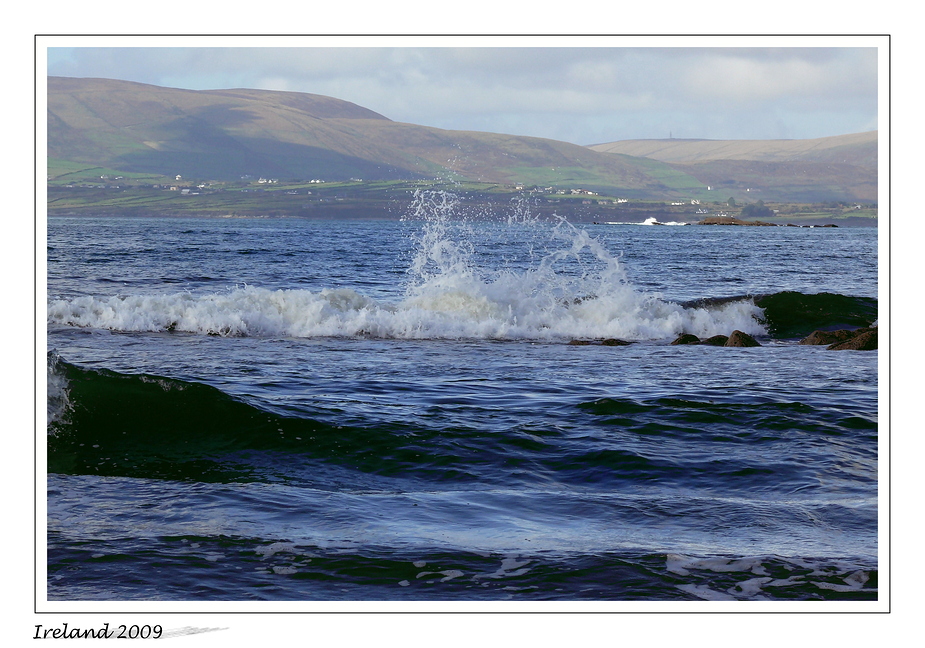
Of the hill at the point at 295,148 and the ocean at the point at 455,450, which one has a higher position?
the hill at the point at 295,148

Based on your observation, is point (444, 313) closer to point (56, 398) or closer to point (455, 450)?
point (56, 398)

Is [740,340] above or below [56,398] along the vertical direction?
above

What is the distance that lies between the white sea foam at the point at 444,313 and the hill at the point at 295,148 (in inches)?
524

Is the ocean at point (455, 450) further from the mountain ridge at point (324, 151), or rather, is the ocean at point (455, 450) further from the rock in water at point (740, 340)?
the mountain ridge at point (324, 151)

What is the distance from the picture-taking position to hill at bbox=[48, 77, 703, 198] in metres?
39.8

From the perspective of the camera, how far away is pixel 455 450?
789 cm

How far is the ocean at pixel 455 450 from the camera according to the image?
5.01 m

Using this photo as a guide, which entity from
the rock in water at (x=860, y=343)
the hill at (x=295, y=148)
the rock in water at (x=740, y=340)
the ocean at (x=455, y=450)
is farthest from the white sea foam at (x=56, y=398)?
the hill at (x=295, y=148)

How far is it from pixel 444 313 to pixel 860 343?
25.7ft

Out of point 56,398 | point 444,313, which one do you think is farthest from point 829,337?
point 56,398

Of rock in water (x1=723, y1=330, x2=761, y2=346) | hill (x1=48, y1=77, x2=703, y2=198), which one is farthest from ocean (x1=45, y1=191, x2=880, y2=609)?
hill (x1=48, y1=77, x2=703, y2=198)
